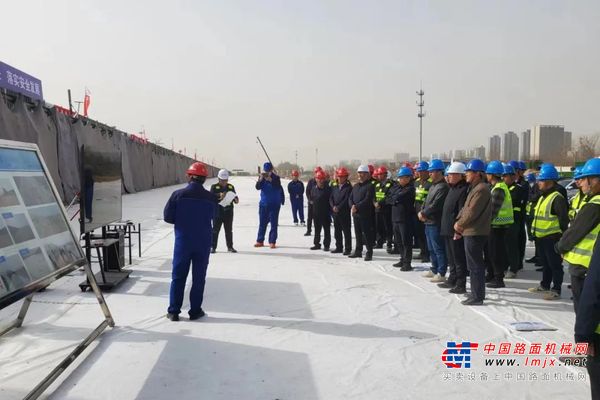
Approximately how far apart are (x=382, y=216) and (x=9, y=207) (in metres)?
7.54

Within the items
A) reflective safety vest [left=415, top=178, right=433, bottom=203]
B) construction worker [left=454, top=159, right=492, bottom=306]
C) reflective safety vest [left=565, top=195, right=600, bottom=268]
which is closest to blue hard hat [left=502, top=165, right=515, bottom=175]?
reflective safety vest [left=415, top=178, right=433, bottom=203]

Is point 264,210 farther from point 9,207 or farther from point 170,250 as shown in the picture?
point 9,207

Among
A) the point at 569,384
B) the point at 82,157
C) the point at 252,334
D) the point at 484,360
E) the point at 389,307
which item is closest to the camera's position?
the point at 569,384

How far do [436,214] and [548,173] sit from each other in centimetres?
159

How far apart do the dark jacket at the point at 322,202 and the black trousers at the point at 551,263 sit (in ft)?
15.2

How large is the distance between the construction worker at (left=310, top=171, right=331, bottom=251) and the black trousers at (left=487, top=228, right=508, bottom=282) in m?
3.70

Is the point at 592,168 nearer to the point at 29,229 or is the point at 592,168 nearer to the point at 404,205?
the point at 404,205

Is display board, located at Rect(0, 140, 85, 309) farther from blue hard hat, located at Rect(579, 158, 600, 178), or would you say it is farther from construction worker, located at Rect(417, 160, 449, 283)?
construction worker, located at Rect(417, 160, 449, 283)

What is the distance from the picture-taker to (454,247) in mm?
6043

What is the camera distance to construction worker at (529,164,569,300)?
5.76 meters

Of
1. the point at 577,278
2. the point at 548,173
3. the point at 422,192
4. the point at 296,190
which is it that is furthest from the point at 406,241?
the point at 296,190

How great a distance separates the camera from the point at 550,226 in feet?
19.1

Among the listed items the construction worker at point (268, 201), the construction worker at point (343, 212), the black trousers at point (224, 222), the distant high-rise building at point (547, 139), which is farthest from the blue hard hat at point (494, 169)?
the distant high-rise building at point (547, 139)

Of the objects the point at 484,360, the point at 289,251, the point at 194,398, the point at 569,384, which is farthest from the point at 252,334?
the point at 289,251
